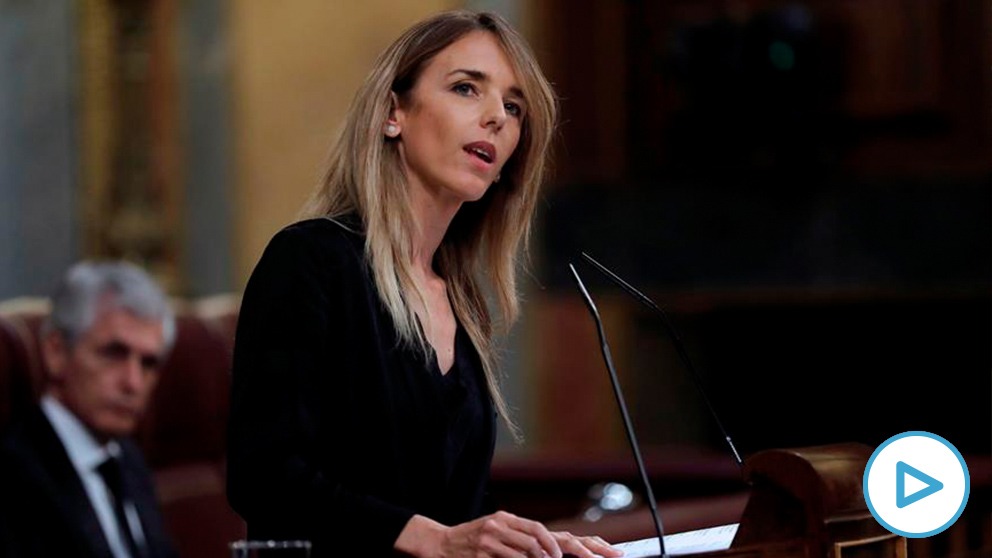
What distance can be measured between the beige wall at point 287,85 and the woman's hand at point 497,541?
4188 mm

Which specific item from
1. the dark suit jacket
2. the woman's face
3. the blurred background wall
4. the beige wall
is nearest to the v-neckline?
the woman's face

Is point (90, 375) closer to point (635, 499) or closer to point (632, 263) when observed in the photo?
point (635, 499)

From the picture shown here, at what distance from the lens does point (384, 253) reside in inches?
64.1

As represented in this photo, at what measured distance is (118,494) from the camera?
3.11m

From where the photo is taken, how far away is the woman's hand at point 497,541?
1.48 metres

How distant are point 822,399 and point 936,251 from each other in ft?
1.87

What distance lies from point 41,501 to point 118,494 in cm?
19

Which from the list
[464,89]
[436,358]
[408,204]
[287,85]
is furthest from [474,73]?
[287,85]

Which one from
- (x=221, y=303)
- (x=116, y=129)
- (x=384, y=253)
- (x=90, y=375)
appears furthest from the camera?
(x=116, y=129)

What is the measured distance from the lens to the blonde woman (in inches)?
61.0

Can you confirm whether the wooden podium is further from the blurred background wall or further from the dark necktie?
the blurred background wall

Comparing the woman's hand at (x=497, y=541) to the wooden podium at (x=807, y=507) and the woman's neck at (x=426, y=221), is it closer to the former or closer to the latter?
the wooden podium at (x=807, y=507)

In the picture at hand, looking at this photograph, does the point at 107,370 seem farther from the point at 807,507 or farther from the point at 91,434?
the point at 807,507

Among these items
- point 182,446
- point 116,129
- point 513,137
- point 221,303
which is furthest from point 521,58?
point 116,129
